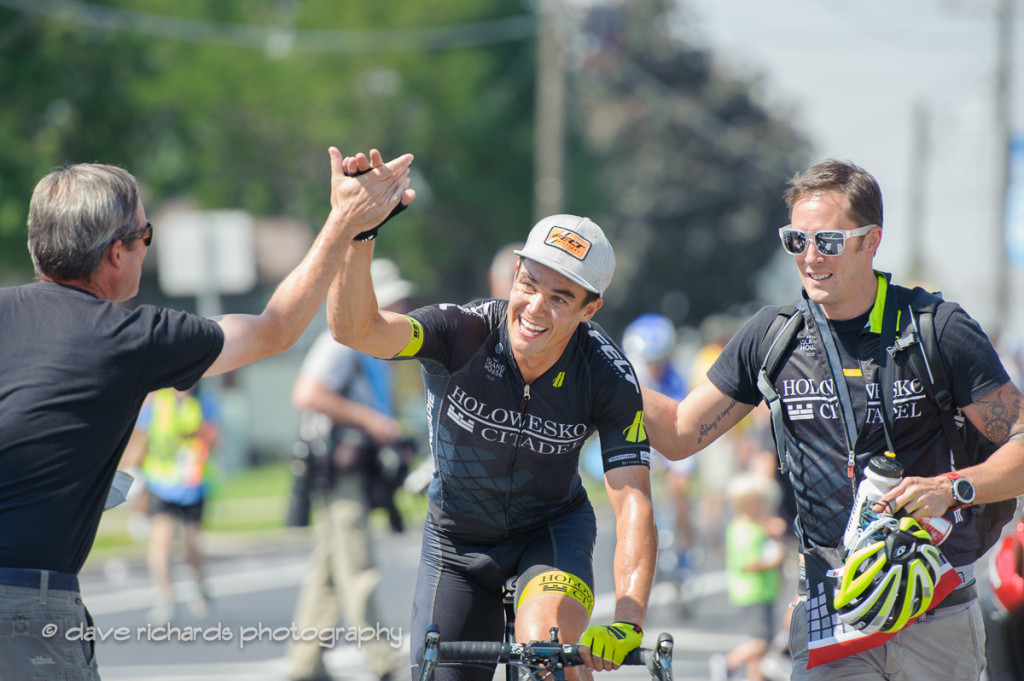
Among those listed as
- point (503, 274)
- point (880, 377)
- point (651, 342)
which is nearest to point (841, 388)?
point (880, 377)

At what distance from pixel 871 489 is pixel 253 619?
7.35 metres

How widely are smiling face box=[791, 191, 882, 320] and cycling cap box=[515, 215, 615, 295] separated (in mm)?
671

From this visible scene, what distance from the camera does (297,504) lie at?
7695 mm

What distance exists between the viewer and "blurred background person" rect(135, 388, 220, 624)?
32.6 ft

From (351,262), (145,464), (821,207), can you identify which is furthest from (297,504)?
(821,207)

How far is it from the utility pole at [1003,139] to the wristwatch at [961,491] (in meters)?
23.4

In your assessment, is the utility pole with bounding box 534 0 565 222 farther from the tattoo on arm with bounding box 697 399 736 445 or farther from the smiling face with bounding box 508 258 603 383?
the smiling face with bounding box 508 258 603 383

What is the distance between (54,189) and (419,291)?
4091 cm

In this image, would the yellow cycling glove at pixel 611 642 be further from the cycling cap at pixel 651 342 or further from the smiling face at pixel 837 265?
the cycling cap at pixel 651 342

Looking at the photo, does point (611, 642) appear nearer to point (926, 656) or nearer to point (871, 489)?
point (871, 489)

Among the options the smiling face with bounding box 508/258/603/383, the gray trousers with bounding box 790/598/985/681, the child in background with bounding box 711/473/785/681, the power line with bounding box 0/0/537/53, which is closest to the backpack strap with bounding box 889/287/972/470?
the gray trousers with bounding box 790/598/985/681

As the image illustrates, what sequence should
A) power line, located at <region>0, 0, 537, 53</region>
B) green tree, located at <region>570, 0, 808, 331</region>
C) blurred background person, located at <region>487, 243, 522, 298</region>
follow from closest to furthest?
blurred background person, located at <region>487, 243, 522, 298</region>, power line, located at <region>0, 0, 537, 53</region>, green tree, located at <region>570, 0, 808, 331</region>

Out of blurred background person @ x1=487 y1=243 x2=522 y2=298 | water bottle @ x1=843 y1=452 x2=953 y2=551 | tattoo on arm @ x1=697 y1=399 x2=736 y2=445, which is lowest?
water bottle @ x1=843 y1=452 x2=953 y2=551

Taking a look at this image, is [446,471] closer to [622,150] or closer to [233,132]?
[233,132]
